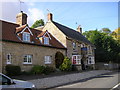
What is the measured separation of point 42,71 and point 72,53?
11379 mm

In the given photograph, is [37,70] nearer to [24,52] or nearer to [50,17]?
[24,52]

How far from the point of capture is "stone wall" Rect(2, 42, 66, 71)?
18.2 metres

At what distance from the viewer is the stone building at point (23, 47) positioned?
18.3 meters

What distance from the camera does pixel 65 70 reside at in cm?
2538

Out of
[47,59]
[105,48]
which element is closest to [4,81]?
[47,59]

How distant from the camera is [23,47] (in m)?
20.3

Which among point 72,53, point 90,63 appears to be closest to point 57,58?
point 72,53

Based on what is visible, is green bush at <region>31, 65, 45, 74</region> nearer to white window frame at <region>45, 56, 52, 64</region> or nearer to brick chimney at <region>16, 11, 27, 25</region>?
white window frame at <region>45, 56, 52, 64</region>

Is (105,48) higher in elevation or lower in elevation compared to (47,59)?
higher

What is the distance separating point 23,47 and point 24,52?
0.66 metres

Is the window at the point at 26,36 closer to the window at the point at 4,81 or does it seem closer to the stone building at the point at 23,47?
the stone building at the point at 23,47

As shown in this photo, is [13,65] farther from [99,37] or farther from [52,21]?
[99,37]

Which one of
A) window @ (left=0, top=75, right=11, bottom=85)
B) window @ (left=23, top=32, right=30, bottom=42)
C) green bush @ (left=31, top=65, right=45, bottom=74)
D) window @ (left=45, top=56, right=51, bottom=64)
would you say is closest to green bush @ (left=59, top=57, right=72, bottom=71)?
window @ (left=45, top=56, right=51, bottom=64)

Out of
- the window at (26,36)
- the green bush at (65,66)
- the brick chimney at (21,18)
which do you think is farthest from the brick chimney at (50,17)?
the window at (26,36)
